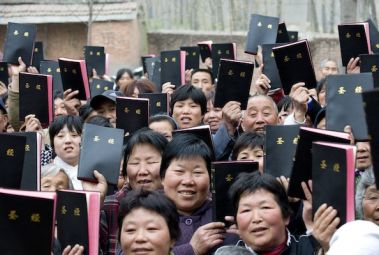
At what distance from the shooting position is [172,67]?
1015 centimetres

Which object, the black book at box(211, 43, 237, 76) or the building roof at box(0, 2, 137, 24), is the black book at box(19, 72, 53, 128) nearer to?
the black book at box(211, 43, 237, 76)

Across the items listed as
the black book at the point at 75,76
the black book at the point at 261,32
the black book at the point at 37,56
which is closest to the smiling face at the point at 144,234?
the black book at the point at 75,76

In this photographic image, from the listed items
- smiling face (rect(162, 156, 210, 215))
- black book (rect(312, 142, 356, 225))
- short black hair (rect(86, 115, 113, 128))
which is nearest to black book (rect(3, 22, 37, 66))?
short black hair (rect(86, 115, 113, 128))

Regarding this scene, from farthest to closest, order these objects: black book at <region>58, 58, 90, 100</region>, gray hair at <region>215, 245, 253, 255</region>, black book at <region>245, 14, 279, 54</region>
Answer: black book at <region>245, 14, 279, 54</region> → black book at <region>58, 58, 90, 100</region> → gray hair at <region>215, 245, 253, 255</region>

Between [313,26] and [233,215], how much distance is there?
574 inches

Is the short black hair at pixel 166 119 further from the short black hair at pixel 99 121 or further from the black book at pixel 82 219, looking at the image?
the black book at pixel 82 219

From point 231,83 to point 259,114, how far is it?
64cm

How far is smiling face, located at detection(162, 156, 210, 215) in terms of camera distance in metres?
5.76

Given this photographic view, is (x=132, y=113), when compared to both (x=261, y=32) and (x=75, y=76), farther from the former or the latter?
(x=261, y=32)

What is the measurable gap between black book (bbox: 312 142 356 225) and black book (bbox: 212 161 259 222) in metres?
0.82

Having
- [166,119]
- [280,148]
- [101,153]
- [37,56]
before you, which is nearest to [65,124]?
[166,119]

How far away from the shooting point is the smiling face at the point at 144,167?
634cm

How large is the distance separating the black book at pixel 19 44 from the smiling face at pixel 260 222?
18.4 feet

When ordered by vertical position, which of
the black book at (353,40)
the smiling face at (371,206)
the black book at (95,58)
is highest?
the black book at (353,40)
